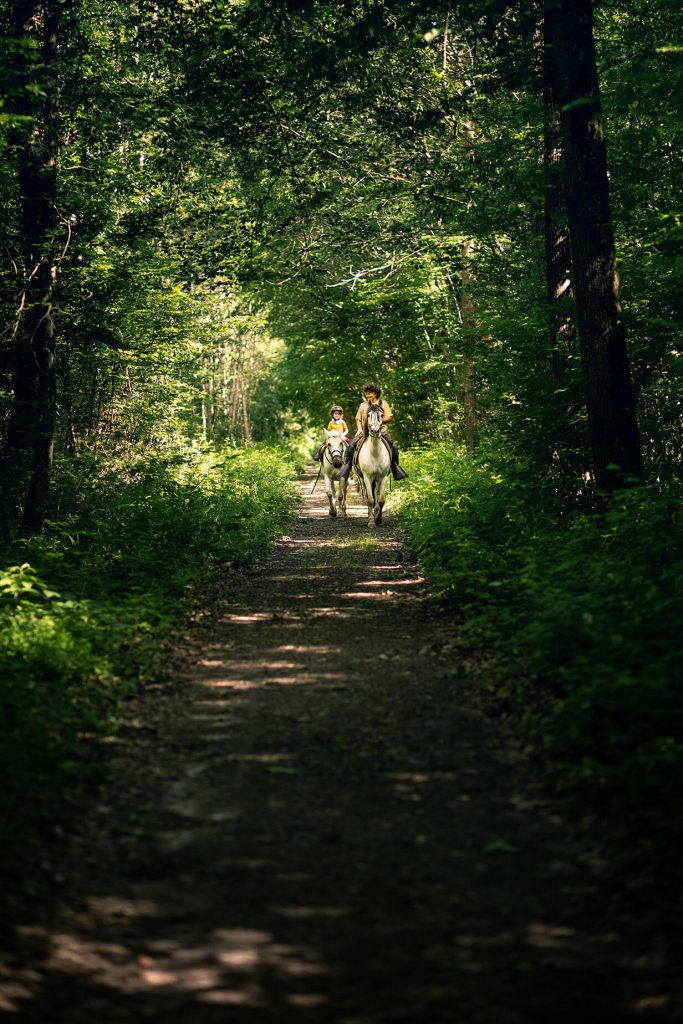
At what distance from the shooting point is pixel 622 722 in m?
5.54

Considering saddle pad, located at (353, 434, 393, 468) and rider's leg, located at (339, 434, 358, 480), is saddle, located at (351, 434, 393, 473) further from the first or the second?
rider's leg, located at (339, 434, 358, 480)

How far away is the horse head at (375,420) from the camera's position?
17094 millimetres

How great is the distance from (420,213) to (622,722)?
577 inches

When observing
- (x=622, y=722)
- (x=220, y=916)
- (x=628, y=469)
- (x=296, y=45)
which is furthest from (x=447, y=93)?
(x=220, y=916)

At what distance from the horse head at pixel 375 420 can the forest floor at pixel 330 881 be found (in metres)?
9.99

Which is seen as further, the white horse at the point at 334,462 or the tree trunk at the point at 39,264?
the white horse at the point at 334,462

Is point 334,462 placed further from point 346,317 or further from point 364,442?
point 346,317

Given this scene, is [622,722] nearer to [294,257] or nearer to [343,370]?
[294,257]

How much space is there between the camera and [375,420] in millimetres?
17094

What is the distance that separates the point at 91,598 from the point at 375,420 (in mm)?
8598

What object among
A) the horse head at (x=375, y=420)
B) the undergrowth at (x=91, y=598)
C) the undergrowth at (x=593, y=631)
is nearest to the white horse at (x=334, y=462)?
the undergrowth at (x=91, y=598)

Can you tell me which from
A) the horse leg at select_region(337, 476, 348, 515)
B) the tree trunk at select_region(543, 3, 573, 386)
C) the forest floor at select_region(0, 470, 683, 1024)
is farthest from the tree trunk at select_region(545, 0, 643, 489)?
the horse leg at select_region(337, 476, 348, 515)

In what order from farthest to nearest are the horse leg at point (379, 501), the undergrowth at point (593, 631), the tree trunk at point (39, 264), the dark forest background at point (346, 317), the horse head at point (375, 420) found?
the horse leg at point (379, 501) → the horse head at point (375, 420) → the tree trunk at point (39, 264) → the dark forest background at point (346, 317) → the undergrowth at point (593, 631)

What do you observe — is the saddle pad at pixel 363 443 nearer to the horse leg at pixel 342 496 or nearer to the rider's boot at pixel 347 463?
the rider's boot at pixel 347 463
